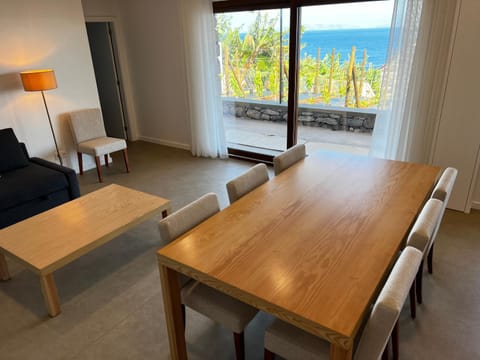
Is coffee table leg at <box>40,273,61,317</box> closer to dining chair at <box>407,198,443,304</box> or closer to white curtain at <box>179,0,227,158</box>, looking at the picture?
dining chair at <box>407,198,443,304</box>

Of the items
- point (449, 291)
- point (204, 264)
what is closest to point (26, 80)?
point (204, 264)

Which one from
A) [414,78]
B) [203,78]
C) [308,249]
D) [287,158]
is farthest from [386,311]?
[203,78]

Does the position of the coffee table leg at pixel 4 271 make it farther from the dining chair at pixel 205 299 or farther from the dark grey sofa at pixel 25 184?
the dining chair at pixel 205 299

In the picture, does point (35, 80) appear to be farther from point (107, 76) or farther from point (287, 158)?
point (287, 158)

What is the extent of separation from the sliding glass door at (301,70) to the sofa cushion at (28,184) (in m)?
2.55

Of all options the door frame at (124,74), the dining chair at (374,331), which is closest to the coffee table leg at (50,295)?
the dining chair at (374,331)

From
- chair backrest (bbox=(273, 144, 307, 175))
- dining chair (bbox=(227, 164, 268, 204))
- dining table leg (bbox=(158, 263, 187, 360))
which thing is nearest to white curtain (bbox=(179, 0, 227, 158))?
chair backrest (bbox=(273, 144, 307, 175))

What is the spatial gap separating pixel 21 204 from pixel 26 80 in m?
1.43

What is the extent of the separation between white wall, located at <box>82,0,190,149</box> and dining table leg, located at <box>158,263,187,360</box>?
13.5ft

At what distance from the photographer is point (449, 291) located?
2367 mm

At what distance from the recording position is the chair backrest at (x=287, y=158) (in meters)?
2.59

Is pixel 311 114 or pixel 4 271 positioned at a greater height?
pixel 311 114

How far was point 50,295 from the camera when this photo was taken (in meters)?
2.23

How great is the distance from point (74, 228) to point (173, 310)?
1.32 meters
